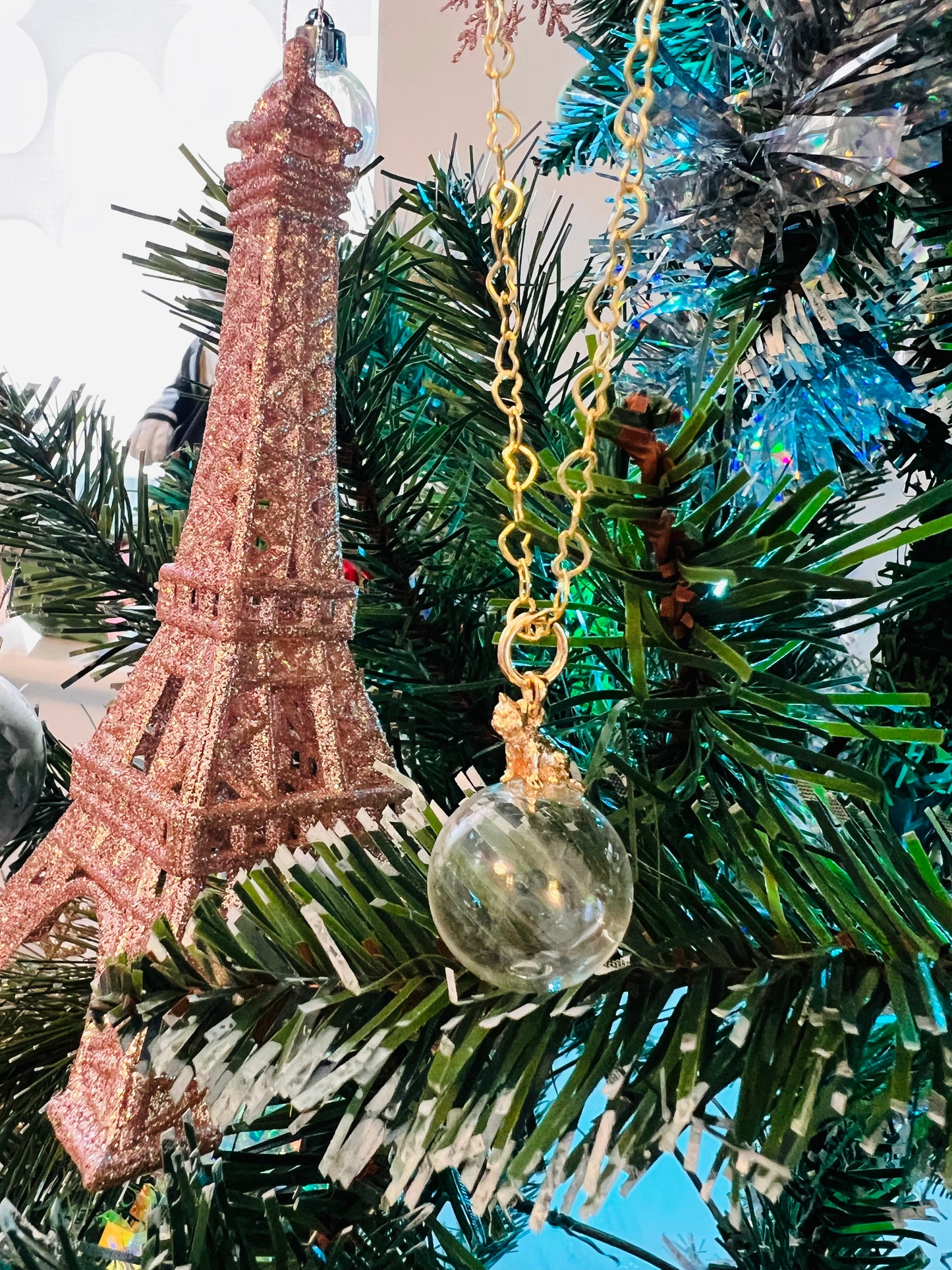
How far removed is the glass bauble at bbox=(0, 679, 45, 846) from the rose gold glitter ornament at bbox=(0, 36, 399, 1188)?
1.4 inches

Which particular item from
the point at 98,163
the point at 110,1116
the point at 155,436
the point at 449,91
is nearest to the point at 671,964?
the point at 110,1116

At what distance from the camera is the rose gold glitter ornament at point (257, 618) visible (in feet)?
1.12

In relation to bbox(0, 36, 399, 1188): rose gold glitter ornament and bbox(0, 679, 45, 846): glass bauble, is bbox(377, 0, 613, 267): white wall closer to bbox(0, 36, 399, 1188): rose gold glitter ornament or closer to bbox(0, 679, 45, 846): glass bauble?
bbox(0, 36, 399, 1188): rose gold glitter ornament

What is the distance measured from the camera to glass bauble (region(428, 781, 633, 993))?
155mm

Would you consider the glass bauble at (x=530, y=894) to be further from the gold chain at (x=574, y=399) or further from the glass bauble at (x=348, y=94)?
the glass bauble at (x=348, y=94)

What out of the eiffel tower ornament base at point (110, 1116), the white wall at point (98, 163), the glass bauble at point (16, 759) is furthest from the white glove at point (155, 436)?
the white wall at point (98, 163)

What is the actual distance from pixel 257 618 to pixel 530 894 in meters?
0.24

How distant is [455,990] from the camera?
0.18 metres

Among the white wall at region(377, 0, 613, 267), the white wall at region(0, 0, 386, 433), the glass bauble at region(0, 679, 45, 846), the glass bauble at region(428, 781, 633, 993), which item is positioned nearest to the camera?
the glass bauble at region(428, 781, 633, 993)

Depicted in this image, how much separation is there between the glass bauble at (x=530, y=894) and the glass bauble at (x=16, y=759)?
0.21 m

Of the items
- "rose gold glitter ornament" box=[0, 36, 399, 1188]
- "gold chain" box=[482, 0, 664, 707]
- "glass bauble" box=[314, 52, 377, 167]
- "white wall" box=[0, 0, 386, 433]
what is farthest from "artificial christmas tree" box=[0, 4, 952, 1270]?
"white wall" box=[0, 0, 386, 433]

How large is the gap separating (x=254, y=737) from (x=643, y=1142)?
9.4 inches

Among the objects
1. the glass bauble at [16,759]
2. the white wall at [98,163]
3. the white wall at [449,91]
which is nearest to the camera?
the glass bauble at [16,759]

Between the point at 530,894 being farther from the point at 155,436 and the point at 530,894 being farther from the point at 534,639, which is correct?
the point at 155,436
